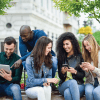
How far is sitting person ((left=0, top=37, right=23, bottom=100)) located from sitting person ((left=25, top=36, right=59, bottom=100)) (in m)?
0.30

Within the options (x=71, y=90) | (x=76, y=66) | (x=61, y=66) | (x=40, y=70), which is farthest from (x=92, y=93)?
(x=40, y=70)

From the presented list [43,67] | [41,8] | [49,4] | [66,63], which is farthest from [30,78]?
[49,4]

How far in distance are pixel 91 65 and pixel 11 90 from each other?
A: 5.65 feet

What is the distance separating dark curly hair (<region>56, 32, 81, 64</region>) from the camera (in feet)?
14.5

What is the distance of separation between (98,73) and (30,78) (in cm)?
141

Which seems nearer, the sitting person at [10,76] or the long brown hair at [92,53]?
the sitting person at [10,76]

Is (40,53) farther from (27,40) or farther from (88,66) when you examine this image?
(88,66)

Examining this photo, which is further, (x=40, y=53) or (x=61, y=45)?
(x=61, y=45)

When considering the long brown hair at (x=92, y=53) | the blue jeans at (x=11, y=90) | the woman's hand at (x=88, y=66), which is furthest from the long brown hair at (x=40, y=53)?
the long brown hair at (x=92, y=53)

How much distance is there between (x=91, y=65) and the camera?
4.10m

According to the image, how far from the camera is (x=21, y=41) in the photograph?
189 inches

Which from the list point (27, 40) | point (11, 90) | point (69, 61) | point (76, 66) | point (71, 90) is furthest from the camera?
point (27, 40)

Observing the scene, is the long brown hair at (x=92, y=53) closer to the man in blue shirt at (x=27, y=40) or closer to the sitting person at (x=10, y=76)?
the man in blue shirt at (x=27, y=40)

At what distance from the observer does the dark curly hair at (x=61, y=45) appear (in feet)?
14.5
